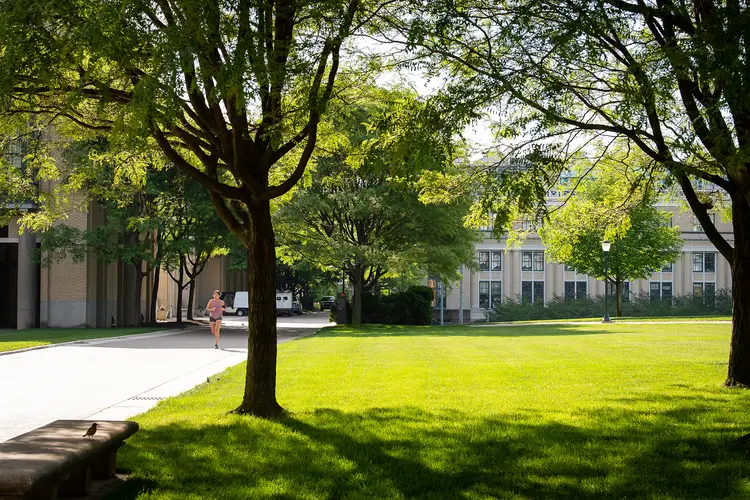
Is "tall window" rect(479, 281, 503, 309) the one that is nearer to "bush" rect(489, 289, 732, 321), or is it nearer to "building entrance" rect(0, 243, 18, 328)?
"bush" rect(489, 289, 732, 321)

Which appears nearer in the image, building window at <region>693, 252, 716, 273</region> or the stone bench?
the stone bench

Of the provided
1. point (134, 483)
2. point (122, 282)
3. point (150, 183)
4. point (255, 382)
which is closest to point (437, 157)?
point (255, 382)

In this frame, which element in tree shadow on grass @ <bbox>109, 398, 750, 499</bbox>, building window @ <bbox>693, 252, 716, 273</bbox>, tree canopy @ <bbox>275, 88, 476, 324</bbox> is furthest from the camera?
building window @ <bbox>693, 252, 716, 273</bbox>

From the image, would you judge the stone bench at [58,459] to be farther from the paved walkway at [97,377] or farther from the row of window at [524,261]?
the row of window at [524,261]

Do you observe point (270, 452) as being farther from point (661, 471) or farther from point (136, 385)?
point (136, 385)

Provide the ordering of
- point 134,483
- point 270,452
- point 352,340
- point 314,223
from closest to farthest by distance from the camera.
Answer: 1. point 134,483
2. point 270,452
3. point 352,340
4. point 314,223

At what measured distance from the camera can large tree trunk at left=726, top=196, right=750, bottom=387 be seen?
45.4ft

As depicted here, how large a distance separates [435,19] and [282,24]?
192 centimetres

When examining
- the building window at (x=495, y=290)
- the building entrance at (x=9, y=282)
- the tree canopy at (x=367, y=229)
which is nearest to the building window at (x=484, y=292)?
the building window at (x=495, y=290)

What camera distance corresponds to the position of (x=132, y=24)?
883 centimetres

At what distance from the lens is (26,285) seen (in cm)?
4162

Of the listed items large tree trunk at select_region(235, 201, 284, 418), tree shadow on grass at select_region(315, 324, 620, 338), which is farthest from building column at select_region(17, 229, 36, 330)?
large tree trunk at select_region(235, 201, 284, 418)

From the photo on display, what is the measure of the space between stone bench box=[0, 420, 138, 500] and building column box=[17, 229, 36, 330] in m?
36.3

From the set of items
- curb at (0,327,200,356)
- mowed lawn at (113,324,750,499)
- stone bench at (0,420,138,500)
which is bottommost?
curb at (0,327,200,356)
